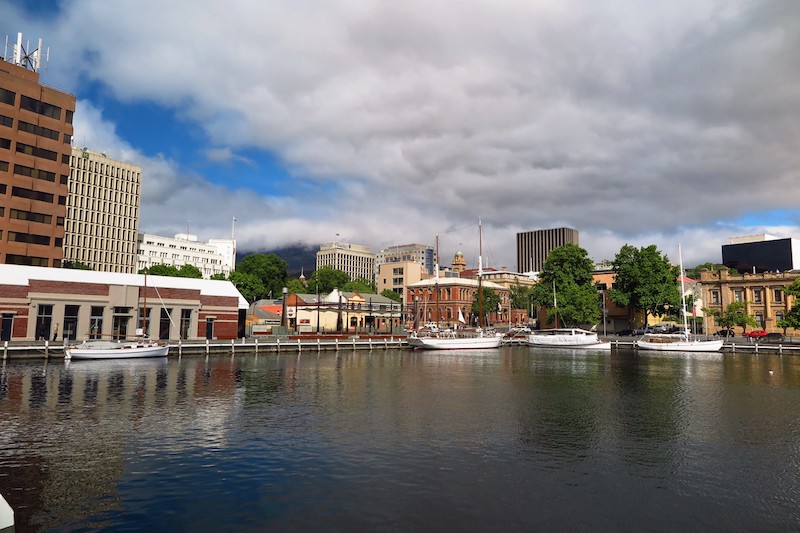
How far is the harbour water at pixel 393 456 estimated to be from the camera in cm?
1611

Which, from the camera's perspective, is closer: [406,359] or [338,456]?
[338,456]

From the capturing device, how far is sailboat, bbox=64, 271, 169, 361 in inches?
2169

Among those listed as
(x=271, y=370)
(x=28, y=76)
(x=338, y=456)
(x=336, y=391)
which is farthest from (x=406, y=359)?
(x=28, y=76)

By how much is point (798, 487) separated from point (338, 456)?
16649 mm

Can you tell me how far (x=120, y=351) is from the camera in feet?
191

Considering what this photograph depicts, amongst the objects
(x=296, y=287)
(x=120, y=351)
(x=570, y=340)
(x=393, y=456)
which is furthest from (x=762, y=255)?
(x=393, y=456)

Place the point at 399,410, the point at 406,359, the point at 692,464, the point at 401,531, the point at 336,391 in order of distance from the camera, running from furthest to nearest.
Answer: the point at 406,359 < the point at 336,391 < the point at 399,410 < the point at 692,464 < the point at 401,531

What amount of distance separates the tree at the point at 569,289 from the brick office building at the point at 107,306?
61.4 meters

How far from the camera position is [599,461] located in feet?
70.7

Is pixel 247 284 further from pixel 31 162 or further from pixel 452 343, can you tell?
pixel 452 343

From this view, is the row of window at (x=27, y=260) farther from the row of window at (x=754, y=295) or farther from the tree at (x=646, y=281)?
the row of window at (x=754, y=295)

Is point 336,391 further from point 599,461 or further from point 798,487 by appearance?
point 798,487

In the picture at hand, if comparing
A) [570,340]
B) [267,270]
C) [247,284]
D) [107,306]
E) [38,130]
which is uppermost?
[38,130]

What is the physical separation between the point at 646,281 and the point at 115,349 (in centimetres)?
8916
